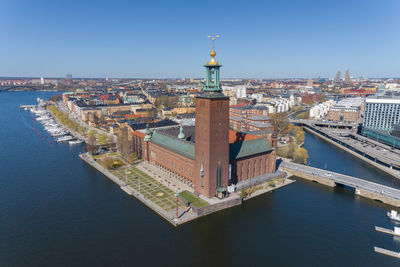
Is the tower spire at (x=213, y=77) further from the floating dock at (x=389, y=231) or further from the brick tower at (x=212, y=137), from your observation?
the floating dock at (x=389, y=231)

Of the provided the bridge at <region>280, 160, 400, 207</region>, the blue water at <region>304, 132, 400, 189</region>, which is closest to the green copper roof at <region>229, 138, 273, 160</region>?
the bridge at <region>280, 160, 400, 207</region>

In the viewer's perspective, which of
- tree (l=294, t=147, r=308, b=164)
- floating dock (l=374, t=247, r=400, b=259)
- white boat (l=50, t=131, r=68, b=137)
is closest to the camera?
floating dock (l=374, t=247, r=400, b=259)

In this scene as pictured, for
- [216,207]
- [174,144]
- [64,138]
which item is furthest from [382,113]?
[64,138]

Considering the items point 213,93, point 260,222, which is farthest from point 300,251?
point 213,93

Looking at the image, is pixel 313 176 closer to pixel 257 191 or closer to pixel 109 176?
pixel 257 191

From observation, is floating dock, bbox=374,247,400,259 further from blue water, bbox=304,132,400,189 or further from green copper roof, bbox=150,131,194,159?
green copper roof, bbox=150,131,194,159

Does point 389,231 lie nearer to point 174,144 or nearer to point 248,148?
point 248,148
